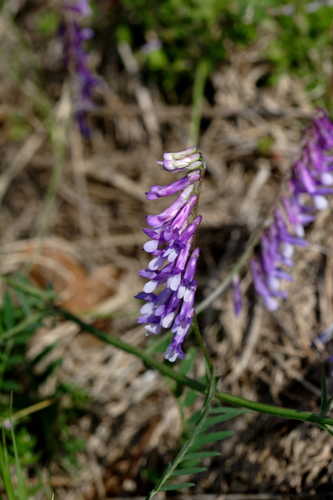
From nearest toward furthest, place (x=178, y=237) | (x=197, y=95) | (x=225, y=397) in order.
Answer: (x=178, y=237)
(x=225, y=397)
(x=197, y=95)

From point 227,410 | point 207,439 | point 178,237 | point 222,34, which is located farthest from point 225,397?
point 222,34

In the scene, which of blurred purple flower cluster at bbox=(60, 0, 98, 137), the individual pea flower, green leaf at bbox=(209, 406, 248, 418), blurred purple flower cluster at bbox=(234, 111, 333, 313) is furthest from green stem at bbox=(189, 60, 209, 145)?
green leaf at bbox=(209, 406, 248, 418)

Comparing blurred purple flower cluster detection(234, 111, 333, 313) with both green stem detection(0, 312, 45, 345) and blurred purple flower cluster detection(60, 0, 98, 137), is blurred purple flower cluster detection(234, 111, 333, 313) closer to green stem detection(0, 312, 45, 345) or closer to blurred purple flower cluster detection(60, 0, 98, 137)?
green stem detection(0, 312, 45, 345)

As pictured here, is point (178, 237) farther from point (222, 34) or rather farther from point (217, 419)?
point (222, 34)

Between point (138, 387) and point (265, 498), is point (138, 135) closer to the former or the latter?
point (138, 387)

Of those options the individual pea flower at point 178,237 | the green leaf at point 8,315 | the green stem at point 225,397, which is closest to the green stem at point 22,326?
the green leaf at point 8,315

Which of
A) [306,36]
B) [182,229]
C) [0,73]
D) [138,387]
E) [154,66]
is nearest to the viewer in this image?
[182,229]

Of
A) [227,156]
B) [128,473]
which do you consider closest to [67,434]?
[128,473]

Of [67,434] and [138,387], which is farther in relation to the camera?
[138,387]
